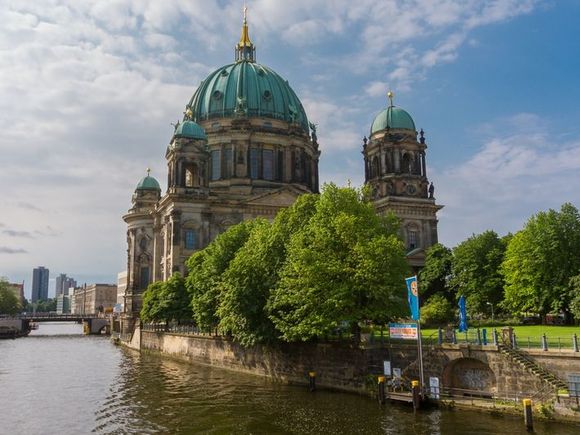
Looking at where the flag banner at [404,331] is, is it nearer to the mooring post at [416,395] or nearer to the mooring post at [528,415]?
the mooring post at [416,395]

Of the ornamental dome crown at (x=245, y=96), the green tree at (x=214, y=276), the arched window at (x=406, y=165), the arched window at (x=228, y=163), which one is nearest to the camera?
the green tree at (x=214, y=276)

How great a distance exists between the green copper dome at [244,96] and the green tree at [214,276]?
4393 cm

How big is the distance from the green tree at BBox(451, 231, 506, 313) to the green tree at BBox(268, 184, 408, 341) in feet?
79.3

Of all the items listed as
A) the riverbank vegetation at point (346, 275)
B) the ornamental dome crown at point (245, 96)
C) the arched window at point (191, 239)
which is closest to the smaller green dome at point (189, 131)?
the ornamental dome crown at point (245, 96)

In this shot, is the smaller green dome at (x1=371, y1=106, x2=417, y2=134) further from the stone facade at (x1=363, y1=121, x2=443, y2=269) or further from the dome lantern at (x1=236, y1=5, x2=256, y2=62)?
the dome lantern at (x1=236, y1=5, x2=256, y2=62)

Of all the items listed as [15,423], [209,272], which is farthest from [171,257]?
[15,423]

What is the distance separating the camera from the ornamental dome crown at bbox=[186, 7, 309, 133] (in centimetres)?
10350

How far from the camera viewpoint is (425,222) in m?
88.1

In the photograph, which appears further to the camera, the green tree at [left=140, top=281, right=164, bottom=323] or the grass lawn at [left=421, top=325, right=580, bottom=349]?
the green tree at [left=140, top=281, right=164, bottom=323]

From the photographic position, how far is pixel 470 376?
122 ft

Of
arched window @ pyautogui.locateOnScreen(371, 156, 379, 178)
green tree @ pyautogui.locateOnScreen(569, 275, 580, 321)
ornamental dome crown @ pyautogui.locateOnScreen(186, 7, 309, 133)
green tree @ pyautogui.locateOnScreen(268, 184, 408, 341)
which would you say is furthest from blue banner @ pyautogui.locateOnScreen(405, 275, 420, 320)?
ornamental dome crown @ pyautogui.locateOnScreen(186, 7, 309, 133)

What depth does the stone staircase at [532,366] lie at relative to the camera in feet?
105

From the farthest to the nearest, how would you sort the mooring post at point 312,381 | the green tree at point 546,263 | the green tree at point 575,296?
the green tree at point 546,263, the green tree at point 575,296, the mooring post at point 312,381

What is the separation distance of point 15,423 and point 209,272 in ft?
90.4
